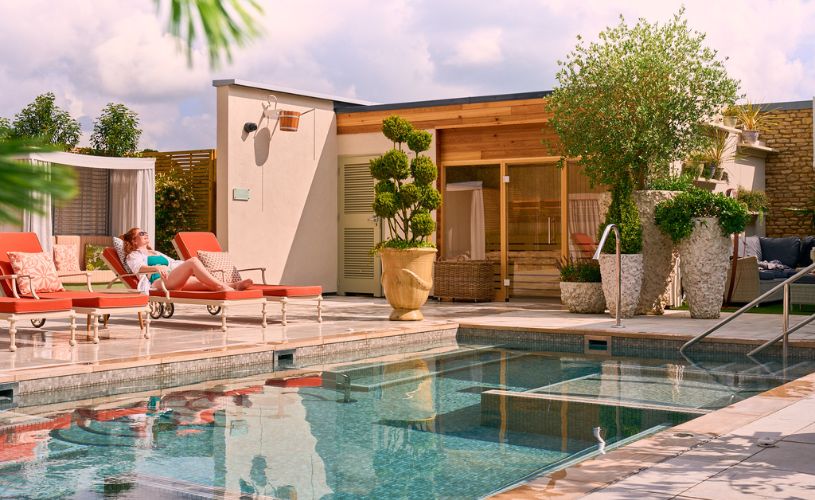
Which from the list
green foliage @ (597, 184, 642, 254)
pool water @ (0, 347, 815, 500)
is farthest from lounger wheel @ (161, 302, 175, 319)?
green foliage @ (597, 184, 642, 254)

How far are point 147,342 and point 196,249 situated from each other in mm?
2435

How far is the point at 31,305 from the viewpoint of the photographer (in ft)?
23.3

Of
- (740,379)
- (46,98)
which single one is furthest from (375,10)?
(46,98)

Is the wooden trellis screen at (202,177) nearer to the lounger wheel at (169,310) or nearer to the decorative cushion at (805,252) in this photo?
the lounger wheel at (169,310)

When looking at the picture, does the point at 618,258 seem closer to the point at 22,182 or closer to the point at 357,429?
the point at 357,429

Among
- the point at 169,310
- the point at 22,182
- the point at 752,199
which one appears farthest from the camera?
the point at 752,199

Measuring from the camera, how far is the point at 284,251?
1379 cm

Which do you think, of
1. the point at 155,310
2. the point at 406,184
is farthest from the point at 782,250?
the point at 155,310

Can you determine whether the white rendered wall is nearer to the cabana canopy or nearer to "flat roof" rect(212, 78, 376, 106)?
"flat roof" rect(212, 78, 376, 106)

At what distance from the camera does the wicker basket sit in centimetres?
1297

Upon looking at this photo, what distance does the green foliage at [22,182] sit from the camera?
0.60 meters

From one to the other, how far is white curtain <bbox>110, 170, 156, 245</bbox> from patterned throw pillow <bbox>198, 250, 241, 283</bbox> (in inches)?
149

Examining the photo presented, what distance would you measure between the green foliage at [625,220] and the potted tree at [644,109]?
1 cm

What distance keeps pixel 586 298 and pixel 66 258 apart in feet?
27.2
